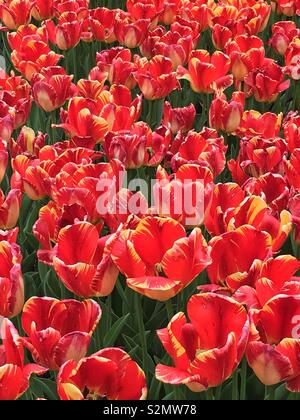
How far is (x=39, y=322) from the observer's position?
1.20 m

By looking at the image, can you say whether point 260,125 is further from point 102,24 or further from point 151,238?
point 102,24

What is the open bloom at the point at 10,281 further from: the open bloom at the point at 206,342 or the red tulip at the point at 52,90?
the red tulip at the point at 52,90

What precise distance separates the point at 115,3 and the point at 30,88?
6.46 feet

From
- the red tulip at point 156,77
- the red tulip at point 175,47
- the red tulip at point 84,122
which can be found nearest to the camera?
the red tulip at point 84,122

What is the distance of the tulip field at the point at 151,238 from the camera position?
112 centimetres

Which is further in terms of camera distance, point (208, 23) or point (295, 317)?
point (208, 23)

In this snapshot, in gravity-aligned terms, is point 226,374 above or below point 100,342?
above

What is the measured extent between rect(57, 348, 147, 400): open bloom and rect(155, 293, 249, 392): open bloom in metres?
0.04

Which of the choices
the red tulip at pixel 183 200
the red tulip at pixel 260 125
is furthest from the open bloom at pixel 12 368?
the red tulip at pixel 260 125

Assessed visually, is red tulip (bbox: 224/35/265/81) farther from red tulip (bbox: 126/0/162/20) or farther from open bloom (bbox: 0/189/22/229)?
open bloom (bbox: 0/189/22/229)

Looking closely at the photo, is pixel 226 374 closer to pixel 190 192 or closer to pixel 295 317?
pixel 295 317

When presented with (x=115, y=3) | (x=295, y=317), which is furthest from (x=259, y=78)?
(x=115, y=3)

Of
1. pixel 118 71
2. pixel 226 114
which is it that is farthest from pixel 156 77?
pixel 226 114
